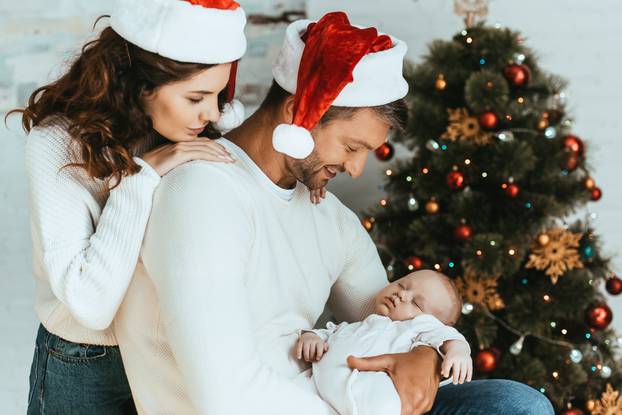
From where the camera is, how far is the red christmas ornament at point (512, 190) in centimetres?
231

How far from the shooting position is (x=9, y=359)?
9.45 ft

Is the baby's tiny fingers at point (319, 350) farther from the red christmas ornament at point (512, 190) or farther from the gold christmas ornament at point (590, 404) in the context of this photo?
the gold christmas ornament at point (590, 404)

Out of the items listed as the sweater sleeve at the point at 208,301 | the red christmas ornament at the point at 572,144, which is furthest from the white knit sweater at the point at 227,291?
the red christmas ornament at the point at 572,144

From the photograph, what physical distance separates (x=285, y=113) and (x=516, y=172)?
786mm

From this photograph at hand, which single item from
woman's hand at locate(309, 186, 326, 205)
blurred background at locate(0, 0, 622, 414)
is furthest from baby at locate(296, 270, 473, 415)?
blurred background at locate(0, 0, 622, 414)

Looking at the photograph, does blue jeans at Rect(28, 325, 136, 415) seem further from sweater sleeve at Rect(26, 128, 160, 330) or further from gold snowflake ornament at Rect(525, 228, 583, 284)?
gold snowflake ornament at Rect(525, 228, 583, 284)

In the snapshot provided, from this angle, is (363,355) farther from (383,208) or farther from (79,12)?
(79,12)

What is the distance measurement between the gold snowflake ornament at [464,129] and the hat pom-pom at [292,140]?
0.80 meters

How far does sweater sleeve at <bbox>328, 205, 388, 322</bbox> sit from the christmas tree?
0.32 m

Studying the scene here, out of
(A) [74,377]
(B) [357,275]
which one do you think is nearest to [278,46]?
(B) [357,275]

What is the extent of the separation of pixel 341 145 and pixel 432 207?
2.17 ft

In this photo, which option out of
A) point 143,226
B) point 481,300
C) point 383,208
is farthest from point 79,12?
point 481,300

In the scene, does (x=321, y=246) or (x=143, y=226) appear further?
(x=321, y=246)

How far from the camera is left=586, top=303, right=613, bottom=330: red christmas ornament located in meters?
2.36
